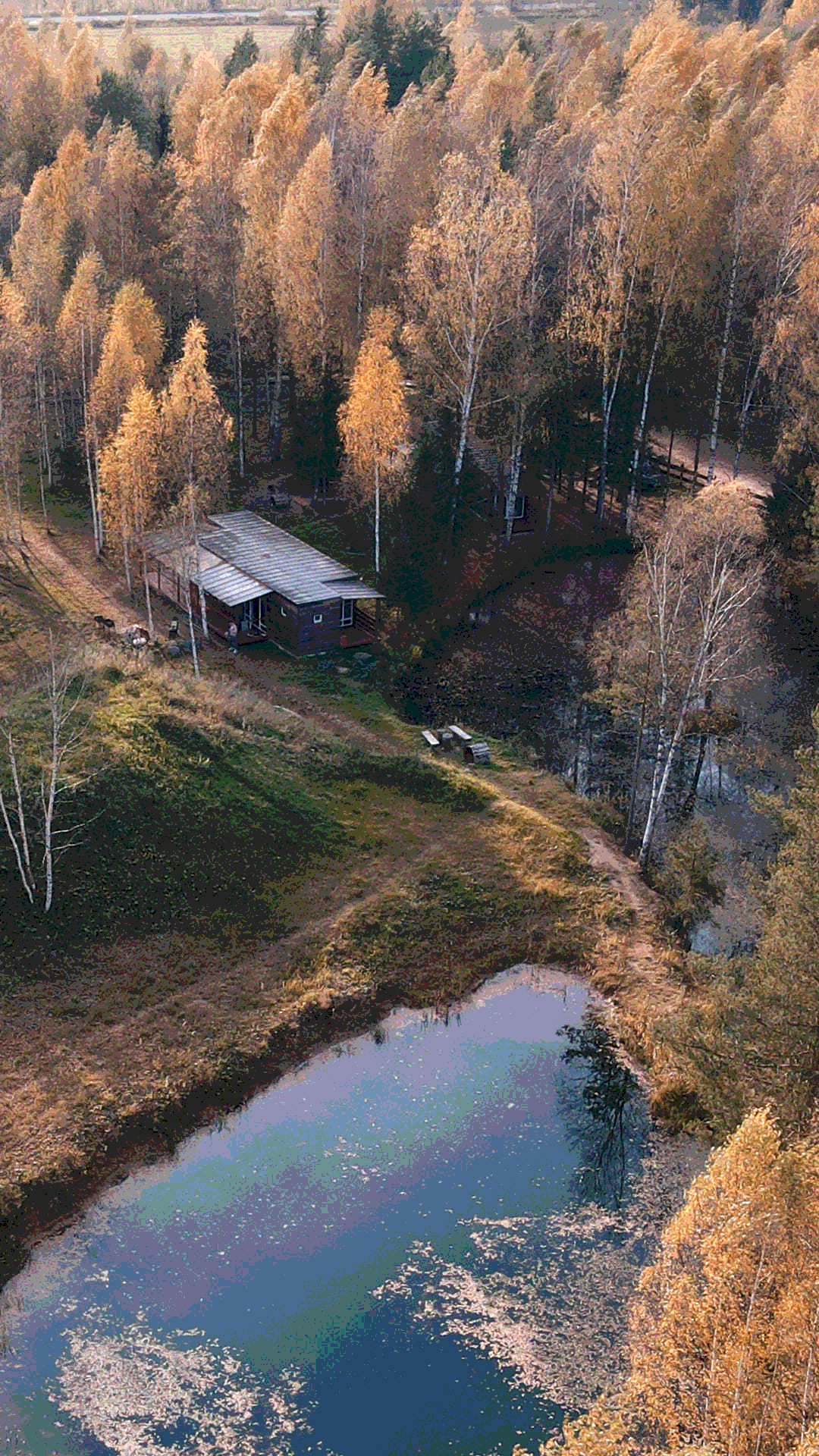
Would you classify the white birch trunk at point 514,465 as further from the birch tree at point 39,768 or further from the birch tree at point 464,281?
the birch tree at point 39,768

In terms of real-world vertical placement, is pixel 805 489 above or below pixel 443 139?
below

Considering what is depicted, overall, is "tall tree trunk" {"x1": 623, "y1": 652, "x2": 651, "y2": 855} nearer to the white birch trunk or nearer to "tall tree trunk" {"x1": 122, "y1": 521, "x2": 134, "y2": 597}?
the white birch trunk

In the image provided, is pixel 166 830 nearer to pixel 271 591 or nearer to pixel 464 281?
pixel 271 591

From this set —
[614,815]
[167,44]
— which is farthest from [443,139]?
[167,44]

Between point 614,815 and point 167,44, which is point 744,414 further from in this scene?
point 167,44

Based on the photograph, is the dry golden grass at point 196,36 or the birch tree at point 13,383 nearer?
the birch tree at point 13,383

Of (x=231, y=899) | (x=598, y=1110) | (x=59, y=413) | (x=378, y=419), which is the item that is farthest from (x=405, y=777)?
(x=59, y=413)

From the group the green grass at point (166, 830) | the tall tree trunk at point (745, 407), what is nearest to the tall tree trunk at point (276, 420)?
the tall tree trunk at point (745, 407)

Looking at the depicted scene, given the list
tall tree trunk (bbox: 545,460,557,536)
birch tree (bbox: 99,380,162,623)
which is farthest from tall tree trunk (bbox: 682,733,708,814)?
birch tree (bbox: 99,380,162,623)
